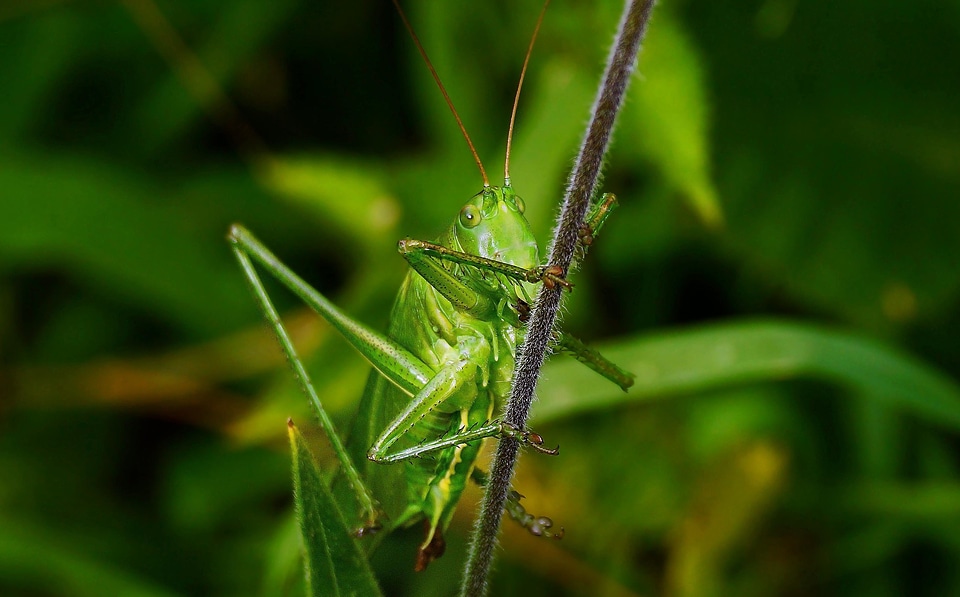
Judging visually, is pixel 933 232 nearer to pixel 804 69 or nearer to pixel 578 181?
pixel 804 69

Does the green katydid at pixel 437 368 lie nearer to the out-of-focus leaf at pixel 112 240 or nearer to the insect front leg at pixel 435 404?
the insect front leg at pixel 435 404

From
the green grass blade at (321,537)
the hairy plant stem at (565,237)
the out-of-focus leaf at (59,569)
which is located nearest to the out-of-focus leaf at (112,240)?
the out-of-focus leaf at (59,569)

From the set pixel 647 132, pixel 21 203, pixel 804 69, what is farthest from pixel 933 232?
pixel 21 203

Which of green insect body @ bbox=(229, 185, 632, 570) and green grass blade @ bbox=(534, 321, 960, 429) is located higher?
green grass blade @ bbox=(534, 321, 960, 429)

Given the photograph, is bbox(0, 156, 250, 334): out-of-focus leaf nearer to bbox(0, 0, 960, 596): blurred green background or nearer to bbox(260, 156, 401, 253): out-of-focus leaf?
bbox(0, 0, 960, 596): blurred green background

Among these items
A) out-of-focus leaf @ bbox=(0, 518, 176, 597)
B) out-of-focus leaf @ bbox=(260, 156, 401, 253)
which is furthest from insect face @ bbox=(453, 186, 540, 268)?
out-of-focus leaf @ bbox=(0, 518, 176, 597)
